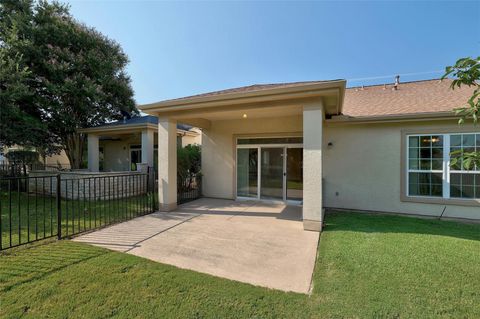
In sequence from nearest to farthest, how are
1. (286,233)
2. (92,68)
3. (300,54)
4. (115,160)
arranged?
(286,233) < (300,54) < (92,68) < (115,160)

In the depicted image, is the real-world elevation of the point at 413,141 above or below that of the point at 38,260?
above

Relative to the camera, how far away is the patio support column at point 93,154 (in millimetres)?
13367

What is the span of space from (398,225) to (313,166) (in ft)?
9.78

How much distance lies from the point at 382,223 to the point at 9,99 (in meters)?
15.4

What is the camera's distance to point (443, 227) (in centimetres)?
590

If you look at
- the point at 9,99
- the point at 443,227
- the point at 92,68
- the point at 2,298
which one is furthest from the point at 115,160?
the point at 443,227

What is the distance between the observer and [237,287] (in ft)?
10.4

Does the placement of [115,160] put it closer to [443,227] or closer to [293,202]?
[293,202]

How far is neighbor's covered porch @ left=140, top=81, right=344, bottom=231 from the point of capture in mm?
5602

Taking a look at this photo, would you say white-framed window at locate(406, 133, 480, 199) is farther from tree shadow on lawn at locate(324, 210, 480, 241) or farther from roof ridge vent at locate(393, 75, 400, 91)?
roof ridge vent at locate(393, 75, 400, 91)

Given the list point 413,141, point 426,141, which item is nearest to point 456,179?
point 426,141

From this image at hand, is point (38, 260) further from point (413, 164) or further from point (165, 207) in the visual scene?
point (413, 164)

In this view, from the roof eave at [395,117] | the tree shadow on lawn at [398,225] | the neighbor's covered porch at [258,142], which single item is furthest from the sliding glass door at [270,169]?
the tree shadow on lawn at [398,225]

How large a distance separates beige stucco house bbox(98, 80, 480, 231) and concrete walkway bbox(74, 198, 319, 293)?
978 millimetres
